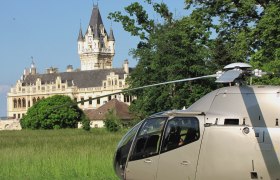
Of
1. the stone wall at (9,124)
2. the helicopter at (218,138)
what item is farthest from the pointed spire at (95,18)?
the helicopter at (218,138)

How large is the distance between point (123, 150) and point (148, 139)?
579mm

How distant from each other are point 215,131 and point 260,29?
48.9 ft

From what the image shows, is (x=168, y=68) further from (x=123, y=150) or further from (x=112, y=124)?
(x=112, y=124)

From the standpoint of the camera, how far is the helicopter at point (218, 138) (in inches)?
388

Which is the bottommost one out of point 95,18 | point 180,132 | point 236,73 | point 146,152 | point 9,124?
point 146,152

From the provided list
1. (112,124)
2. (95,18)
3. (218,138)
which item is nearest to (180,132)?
(218,138)

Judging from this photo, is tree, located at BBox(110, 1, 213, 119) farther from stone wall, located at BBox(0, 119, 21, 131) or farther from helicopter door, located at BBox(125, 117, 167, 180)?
stone wall, located at BBox(0, 119, 21, 131)

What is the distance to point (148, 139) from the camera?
11047mm

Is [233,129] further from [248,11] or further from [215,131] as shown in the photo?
[248,11]

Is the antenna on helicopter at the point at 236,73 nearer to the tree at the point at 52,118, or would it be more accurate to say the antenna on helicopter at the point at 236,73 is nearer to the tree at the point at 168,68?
the tree at the point at 168,68

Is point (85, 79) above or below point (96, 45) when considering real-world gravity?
below

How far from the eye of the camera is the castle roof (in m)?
166

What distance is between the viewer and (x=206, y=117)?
1042cm

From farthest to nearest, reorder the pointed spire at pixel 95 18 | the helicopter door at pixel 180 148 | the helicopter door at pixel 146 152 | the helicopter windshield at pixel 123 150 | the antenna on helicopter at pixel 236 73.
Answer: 1. the pointed spire at pixel 95 18
2. the helicopter windshield at pixel 123 150
3. the helicopter door at pixel 146 152
4. the helicopter door at pixel 180 148
5. the antenna on helicopter at pixel 236 73
